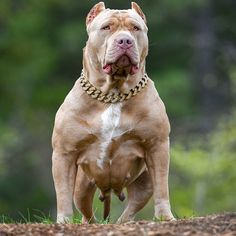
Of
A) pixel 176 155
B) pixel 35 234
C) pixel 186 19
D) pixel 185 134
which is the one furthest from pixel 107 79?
pixel 186 19

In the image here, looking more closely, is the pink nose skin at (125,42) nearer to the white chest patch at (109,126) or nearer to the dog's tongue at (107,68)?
the dog's tongue at (107,68)

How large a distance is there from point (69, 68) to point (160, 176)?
77.7 feet

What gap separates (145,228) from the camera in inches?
361

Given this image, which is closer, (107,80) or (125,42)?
(125,42)

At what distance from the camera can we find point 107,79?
1063 centimetres

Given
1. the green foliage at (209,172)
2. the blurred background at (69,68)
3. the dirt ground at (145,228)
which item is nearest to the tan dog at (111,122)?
the dirt ground at (145,228)

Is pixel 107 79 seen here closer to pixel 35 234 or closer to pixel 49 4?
pixel 35 234

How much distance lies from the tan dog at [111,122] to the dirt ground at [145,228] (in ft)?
3.17

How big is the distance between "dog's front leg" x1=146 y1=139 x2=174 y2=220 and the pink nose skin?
0.86m

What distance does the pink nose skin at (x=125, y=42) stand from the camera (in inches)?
400

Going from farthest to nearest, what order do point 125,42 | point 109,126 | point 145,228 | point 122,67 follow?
point 109,126 → point 122,67 → point 125,42 → point 145,228

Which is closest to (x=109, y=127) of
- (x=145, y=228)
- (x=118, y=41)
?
(x=118, y=41)

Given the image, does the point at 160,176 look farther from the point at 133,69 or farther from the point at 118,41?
the point at 118,41

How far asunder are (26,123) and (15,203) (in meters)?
5.49
